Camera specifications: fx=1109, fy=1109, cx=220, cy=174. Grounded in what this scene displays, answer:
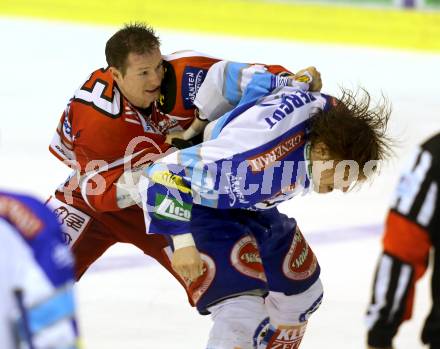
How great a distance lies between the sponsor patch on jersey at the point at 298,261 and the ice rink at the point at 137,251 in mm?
644

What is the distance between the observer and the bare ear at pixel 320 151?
10.4 ft

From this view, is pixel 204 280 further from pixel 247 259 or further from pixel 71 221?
pixel 71 221

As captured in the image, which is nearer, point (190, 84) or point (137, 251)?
point (190, 84)

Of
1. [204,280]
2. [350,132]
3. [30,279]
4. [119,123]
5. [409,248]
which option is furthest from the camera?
[119,123]

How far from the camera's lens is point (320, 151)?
3201mm

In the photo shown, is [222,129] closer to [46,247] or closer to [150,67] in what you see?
[150,67]

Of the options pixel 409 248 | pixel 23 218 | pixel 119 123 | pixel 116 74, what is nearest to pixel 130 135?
pixel 119 123

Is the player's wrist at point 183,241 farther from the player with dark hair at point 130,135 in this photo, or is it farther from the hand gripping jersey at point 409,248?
the hand gripping jersey at point 409,248

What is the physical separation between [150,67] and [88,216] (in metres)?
0.61

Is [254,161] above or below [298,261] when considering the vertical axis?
above

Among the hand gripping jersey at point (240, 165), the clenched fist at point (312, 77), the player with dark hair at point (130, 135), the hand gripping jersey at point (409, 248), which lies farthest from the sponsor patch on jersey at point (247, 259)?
the hand gripping jersey at point (409, 248)

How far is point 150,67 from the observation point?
3.56 meters

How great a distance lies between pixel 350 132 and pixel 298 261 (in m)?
0.58

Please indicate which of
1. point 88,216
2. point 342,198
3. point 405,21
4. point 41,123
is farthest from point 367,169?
point 405,21
